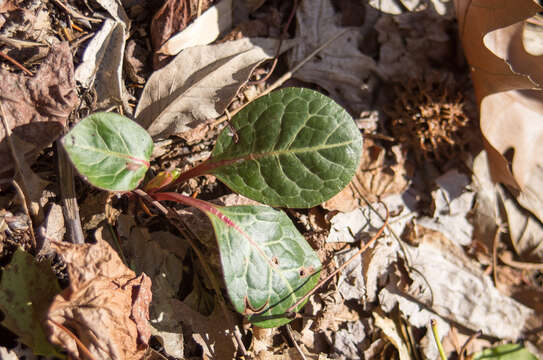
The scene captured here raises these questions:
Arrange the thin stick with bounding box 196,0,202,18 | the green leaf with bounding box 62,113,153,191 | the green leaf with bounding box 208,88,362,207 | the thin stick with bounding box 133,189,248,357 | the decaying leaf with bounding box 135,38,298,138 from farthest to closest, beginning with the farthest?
the thin stick with bounding box 196,0,202,18
the decaying leaf with bounding box 135,38,298,138
the thin stick with bounding box 133,189,248,357
the green leaf with bounding box 208,88,362,207
the green leaf with bounding box 62,113,153,191

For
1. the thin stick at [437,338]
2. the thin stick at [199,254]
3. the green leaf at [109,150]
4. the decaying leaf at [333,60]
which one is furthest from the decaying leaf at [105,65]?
the thin stick at [437,338]

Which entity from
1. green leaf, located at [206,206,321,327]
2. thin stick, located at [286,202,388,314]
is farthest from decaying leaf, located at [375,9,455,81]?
green leaf, located at [206,206,321,327]

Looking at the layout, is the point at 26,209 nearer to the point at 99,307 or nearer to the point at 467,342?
the point at 99,307

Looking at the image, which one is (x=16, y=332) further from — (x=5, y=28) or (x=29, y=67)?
(x=5, y=28)

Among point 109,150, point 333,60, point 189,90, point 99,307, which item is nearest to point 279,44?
point 333,60

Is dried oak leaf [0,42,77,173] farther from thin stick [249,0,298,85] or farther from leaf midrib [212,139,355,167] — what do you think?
thin stick [249,0,298,85]

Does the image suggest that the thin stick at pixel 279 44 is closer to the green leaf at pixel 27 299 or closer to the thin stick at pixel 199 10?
the thin stick at pixel 199 10

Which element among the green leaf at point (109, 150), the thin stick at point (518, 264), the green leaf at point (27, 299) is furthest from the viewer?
the thin stick at point (518, 264)
